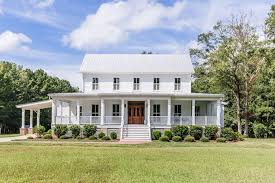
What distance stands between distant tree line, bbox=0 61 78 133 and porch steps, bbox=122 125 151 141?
944 inches

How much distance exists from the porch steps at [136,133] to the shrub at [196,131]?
12.1 feet

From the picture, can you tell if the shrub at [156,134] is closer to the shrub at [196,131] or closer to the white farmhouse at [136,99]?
the white farmhouse at [136,99]

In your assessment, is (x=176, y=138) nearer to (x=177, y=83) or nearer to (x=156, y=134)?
(x=156, y=134)

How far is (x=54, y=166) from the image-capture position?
14.9 meters

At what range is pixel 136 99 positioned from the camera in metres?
36.5

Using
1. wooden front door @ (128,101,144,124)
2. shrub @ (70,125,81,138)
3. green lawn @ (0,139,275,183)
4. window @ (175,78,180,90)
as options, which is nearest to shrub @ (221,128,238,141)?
window @ (175,78,180,90)

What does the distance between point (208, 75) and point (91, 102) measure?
597 inches

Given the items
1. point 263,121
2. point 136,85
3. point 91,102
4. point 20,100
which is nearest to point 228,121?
point 263,121

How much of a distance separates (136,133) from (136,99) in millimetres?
3267

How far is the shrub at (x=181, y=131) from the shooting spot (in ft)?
113

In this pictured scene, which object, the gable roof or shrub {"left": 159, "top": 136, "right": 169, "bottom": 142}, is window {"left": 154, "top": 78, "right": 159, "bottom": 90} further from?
shrub {"left": 159, "top": 136, "right": 169, "bottom": 142}

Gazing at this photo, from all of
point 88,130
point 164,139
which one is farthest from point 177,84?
point 88,130

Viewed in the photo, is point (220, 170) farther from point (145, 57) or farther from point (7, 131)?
point (7, 131)

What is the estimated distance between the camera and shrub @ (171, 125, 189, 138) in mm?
34525
